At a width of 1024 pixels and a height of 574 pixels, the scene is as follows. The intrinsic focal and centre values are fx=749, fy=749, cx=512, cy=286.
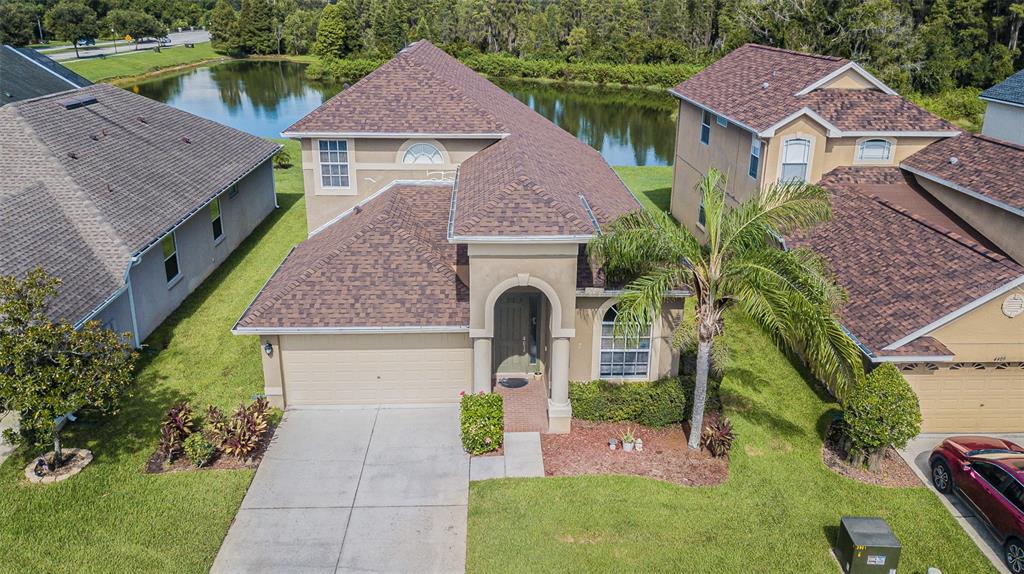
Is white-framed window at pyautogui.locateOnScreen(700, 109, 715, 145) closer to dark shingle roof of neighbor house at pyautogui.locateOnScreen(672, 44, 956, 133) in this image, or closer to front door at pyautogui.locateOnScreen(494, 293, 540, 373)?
dark shingle roof of neighbor house at pyautogui.locateOnScreen(672, 44, 956, 133)

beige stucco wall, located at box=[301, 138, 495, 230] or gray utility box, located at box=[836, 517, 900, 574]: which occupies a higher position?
beige stucco wall, located at box=[301, 138, 495, 230]

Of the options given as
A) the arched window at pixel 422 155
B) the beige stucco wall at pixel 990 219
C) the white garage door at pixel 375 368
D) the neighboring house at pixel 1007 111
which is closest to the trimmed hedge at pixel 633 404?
the white garage door at pixel 375 368

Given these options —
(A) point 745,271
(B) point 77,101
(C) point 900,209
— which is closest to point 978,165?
(C) point 900,209

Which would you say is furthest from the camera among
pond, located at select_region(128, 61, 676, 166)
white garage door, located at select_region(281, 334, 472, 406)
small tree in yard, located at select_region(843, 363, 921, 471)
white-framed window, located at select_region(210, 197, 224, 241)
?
pond, located at select_region(128, 61, 676, 166)

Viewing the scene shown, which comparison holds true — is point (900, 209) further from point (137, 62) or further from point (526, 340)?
point (137, 62)

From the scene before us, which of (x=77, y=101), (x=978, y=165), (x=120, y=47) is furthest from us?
(x=120, y=47)

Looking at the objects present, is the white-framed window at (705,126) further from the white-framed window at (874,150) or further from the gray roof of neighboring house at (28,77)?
the gray roof of neighboring house at (28,77)

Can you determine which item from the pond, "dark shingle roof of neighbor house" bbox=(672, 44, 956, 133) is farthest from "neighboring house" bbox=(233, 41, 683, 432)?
the pond
